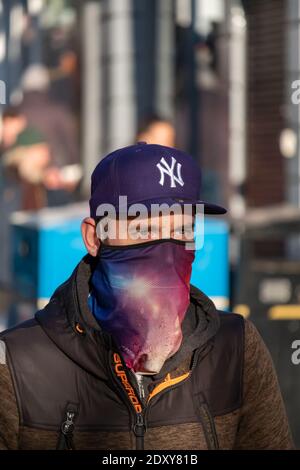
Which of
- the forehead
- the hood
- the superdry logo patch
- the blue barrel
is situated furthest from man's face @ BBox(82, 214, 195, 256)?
the blue barrel

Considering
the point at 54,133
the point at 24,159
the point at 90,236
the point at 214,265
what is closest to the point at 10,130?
the point at 24,159

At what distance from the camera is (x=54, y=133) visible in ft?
36.0

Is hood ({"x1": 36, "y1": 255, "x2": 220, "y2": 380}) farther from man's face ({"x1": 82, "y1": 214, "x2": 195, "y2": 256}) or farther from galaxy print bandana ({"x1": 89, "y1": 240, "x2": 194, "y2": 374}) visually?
man's face ({"x1": 82, "y1": 214, "x2": 195, "y2": 256})

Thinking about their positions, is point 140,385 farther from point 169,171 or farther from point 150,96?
point 150,96

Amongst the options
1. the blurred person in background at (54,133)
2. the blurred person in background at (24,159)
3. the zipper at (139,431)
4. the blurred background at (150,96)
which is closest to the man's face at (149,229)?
the zipper at (139,431)

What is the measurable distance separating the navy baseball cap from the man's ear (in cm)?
4

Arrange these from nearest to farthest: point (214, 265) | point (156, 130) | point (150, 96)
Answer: point (214, 265)
point (156, 130)
point (150, 96)

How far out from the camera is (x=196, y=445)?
1.93 metres

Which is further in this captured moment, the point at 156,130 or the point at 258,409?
the point at 156,130

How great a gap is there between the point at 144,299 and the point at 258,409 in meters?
0.43

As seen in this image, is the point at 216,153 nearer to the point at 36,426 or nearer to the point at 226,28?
the point at 226,28

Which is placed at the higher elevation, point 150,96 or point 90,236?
point 150,96

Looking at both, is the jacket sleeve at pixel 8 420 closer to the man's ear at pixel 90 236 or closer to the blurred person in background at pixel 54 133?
the man's ear at pixel 90 236
